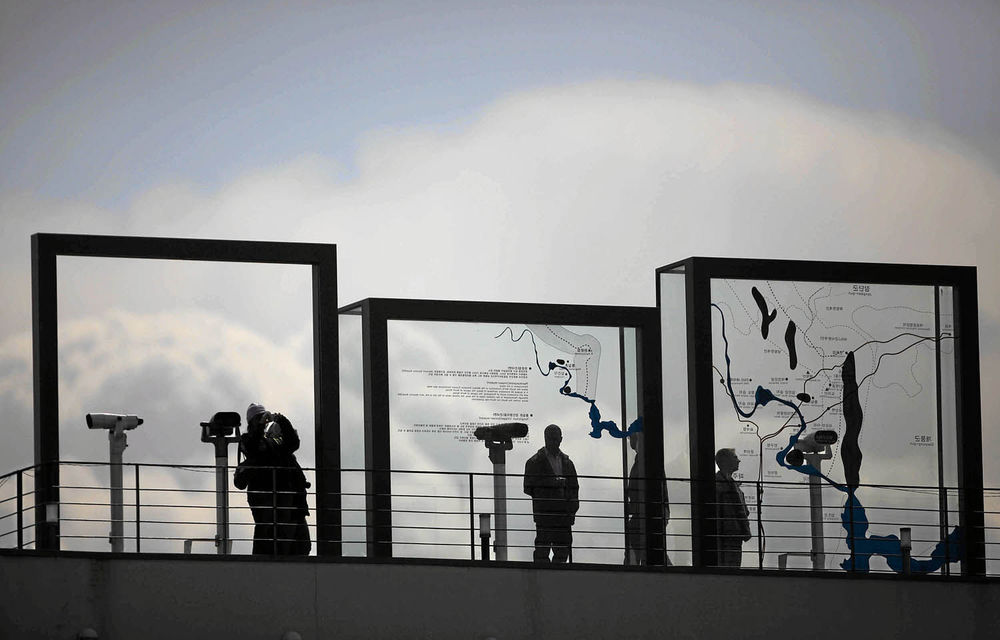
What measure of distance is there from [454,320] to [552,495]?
1.30 meters

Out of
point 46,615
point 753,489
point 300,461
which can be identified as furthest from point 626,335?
point 46,615

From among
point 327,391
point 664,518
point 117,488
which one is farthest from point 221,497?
point 664,518

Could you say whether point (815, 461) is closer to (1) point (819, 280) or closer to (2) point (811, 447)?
(2) point (811, 447)

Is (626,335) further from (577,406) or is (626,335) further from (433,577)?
(433,577)

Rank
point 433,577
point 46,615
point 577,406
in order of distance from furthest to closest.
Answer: point 577,406 → point 433,577 → point 46,615

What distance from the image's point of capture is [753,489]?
11.8 meters

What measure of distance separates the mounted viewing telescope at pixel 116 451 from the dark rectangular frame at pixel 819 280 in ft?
11.3

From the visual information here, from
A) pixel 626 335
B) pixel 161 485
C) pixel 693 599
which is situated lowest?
pixel 693 599

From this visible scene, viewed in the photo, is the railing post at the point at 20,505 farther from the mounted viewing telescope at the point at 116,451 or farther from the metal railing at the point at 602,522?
the metal railing at the point at 602,522

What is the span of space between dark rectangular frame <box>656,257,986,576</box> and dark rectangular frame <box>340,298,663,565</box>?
14.6 inches

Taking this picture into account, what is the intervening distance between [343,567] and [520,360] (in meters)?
2.33

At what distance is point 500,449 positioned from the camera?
1192cm

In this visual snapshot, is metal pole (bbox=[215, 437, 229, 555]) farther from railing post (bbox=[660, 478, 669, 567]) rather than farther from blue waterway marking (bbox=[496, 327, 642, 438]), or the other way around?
railing post (bbox=[660, 478, 669, 567])

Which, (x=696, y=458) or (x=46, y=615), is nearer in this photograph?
(x=46, y=615)
